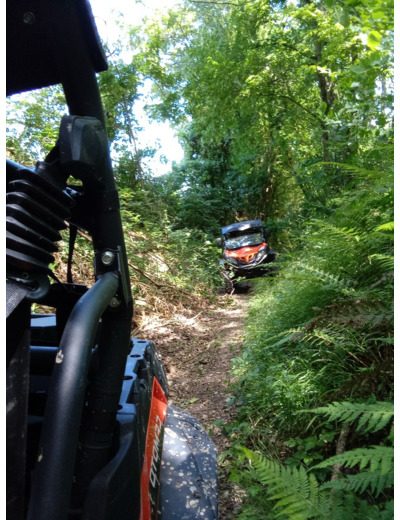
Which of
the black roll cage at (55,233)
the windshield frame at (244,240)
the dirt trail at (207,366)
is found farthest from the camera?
the windshield frame at (244,240)

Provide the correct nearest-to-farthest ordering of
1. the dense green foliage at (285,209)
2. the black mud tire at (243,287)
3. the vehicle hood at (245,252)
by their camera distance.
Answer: the dense green foliage at (285,209) < the black mud tire at (243,287) < the vehicle hood at (245,252)

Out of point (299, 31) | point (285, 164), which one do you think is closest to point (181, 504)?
point (299, 31)

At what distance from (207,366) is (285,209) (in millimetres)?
13994

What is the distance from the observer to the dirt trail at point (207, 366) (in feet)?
9.46

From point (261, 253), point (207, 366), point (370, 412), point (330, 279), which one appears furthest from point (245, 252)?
point (370, 412)

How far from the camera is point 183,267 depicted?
889 cm

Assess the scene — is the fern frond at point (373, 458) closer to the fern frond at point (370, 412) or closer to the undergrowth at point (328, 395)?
the undergrowth at point (328, 395)

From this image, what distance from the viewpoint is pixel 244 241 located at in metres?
11.0

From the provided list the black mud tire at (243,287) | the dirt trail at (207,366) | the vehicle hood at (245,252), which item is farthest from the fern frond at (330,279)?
the vehicle hood at (245,252)

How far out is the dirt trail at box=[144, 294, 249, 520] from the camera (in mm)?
2883

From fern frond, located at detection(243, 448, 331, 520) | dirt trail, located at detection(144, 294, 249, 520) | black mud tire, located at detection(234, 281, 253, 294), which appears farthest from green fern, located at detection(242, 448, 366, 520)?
black mud tire, located at detection(234, 281, 253, 294)

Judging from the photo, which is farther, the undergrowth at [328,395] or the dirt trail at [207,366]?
the dirt trail at [207,366]

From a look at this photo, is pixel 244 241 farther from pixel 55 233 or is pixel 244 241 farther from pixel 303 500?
pixel 55 233

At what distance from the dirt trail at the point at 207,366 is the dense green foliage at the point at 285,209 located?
0.16 meters
